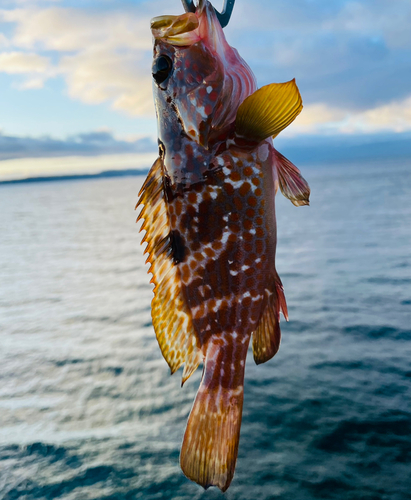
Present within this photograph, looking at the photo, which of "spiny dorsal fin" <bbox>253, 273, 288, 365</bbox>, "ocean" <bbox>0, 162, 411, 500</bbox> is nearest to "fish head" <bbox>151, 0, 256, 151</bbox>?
"spiny dorsal fin" <bbox>253, 273, 288, 365</bbox>

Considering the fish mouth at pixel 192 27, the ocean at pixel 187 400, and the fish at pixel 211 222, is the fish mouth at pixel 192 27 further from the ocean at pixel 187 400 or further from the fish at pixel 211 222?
the ocean at pixel 187 400

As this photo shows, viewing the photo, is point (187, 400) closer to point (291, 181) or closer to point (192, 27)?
point (291, 181)

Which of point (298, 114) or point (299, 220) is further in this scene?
point (299, 220)

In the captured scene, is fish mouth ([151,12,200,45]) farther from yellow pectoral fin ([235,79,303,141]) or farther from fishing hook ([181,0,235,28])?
yellow pectoral fin ([235,79,303,141])

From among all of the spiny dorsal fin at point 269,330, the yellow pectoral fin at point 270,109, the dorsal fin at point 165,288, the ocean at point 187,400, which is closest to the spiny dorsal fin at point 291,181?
the yellow pectoral fin at point 270,109

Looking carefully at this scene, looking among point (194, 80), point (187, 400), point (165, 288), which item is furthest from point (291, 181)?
point (187, 400)

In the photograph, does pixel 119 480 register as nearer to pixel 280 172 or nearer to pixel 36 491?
pixel 36 491

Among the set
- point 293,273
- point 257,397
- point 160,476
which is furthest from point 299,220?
point 160,476
